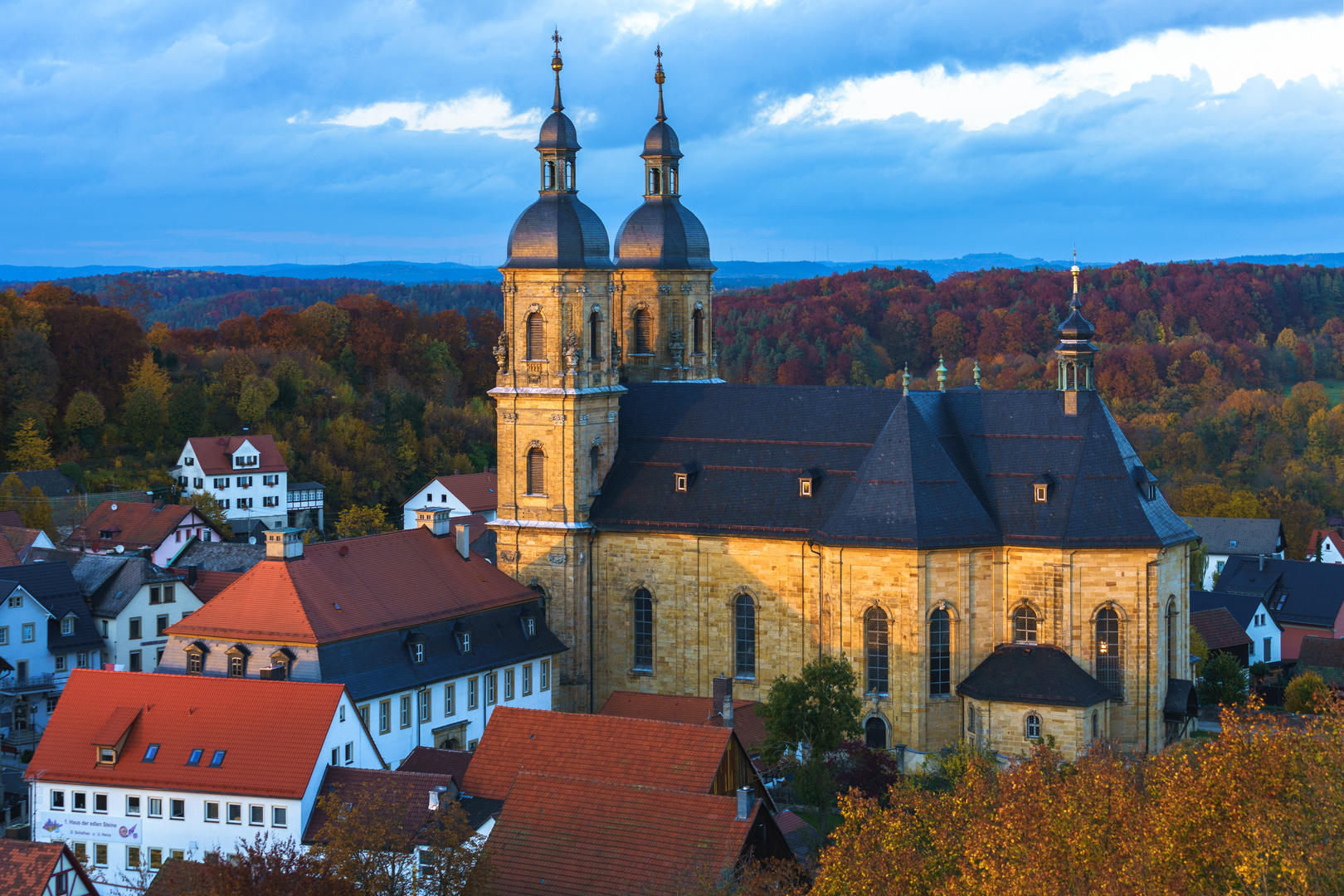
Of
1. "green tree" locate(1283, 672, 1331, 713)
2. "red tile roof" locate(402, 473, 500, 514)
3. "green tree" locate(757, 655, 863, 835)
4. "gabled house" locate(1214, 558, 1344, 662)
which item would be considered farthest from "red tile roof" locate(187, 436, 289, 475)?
"green tree" locate(1283, 672, 1331, 713)

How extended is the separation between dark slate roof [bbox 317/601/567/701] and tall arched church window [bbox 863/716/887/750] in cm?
1113

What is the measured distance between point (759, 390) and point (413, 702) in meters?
17.6

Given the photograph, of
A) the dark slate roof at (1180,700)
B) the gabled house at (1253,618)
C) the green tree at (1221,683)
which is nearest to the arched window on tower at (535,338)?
the dark slate roof at (1180,700)

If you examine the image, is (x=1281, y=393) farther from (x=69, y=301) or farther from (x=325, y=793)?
(x=325, y=793)

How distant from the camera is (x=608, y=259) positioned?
62.8m

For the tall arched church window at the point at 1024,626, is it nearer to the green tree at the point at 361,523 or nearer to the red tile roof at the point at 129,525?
the green tree at the point at 361,523

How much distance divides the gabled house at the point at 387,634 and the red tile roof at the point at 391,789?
26.1ft

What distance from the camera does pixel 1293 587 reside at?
89688 mm

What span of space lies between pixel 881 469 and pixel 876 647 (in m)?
5.96

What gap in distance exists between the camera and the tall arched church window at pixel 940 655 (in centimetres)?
5666

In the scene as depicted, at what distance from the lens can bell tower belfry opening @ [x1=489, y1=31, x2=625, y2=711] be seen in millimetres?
61625

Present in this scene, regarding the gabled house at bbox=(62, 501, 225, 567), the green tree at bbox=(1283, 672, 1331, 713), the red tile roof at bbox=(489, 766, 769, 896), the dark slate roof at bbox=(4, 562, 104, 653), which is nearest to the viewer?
the red tile roof at bbox=(489, 766, 769, 896)

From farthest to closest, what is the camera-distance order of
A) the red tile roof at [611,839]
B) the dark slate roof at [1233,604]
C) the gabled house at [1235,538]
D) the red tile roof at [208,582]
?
the gabled house at [1235,538]
the dark slate roof at [1233,604]
the red tile roof at [208,582]
the red tile roof at [611,839]

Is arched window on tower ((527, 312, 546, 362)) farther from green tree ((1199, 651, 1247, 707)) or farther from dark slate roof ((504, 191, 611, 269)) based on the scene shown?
green tree ((1199, 651, 1247, 707))
